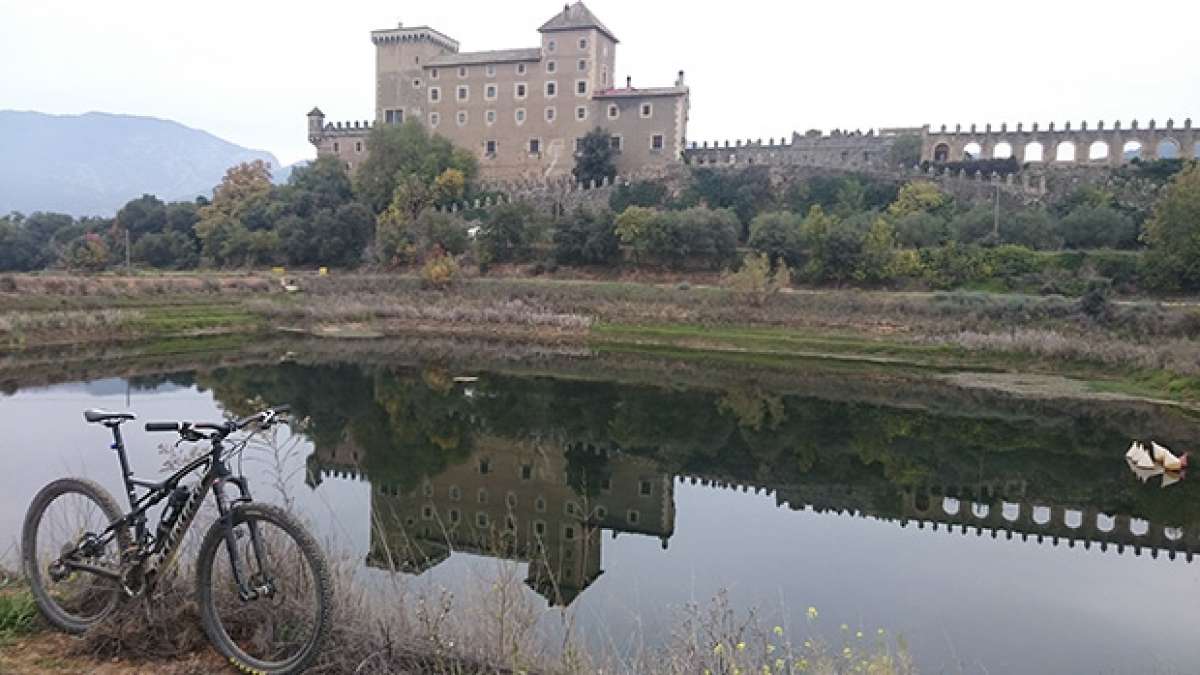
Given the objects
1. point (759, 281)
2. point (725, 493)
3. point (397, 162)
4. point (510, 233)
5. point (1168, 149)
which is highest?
point (1168, 149)

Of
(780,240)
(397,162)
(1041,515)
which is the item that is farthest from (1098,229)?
(397,162)

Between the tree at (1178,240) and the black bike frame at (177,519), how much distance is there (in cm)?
3314

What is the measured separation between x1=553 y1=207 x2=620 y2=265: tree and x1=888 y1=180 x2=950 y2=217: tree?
12.4 m

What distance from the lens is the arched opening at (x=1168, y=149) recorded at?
41.8 meters

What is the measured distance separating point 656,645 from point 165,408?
15609 millimetres

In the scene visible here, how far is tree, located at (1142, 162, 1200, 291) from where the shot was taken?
29625 mm

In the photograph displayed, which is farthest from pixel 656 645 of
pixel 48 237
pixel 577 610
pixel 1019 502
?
pixel 48 237

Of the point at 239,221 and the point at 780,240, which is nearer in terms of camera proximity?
the point at 780,240

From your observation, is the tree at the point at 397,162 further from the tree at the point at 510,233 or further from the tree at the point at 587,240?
the tree at the point at 587,240

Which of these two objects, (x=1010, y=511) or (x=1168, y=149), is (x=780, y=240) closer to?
(x=1168, y=149)

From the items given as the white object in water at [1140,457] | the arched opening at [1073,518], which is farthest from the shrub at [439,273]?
the arched opening at [1073,518]

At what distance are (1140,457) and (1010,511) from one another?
3763 mm

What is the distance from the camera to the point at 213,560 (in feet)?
15.4

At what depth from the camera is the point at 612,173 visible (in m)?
48.4
